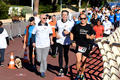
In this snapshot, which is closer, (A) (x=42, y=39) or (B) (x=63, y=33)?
(A) (x=42, y=39)

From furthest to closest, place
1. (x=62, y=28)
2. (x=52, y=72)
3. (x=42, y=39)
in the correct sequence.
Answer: (x=52, y=72) → (x=62, y=28) → (x=42, y=39)

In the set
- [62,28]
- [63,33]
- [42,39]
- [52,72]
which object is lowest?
[52,72]

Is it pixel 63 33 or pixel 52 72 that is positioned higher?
pixel 63 33

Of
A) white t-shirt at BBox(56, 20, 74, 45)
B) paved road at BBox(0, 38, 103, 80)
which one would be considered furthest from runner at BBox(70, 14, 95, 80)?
paved road at BBox(0, 38, 103, 80)

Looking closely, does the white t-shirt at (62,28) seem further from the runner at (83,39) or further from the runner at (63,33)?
the runner at (83,39)

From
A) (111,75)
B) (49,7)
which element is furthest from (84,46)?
(49,7)

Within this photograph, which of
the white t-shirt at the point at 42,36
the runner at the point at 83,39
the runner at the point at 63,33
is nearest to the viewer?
the runner at the point at 83,39

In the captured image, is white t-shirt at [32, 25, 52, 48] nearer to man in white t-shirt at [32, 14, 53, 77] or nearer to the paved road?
man in white t-shirt at [32, 14, 53, 77]

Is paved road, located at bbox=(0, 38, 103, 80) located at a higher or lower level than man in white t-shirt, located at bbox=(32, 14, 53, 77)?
lower

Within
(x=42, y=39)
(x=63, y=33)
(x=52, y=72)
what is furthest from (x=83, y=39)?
(x=52, y=72)

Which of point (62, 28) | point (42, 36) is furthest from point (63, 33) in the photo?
point (42, 36)

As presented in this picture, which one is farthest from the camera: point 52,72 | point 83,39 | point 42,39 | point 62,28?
point 52,72

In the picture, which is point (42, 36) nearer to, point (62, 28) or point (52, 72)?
point (62, 28)

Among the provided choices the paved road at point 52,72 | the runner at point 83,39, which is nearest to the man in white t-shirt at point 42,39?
the paved road at point 52,72
